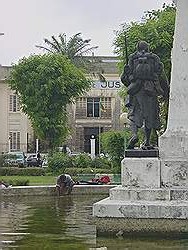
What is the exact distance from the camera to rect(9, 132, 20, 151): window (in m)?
64.1

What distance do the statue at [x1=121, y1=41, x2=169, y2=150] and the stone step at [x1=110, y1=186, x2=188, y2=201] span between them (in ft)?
3.16

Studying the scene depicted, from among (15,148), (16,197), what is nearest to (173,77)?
(16,197)

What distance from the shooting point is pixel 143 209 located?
1091 centimetres

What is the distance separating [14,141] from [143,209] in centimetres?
5434

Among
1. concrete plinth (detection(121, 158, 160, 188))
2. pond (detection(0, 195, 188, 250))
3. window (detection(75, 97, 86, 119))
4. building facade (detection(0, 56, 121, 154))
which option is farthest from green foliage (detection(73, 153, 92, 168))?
window (detection(75, 97, 86, 119))

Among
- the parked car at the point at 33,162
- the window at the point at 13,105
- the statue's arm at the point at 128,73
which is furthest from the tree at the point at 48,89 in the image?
the statue's arm at the point at 128,73

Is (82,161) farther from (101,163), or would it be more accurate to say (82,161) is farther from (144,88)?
(144,88)

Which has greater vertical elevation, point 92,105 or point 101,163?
point 92,105

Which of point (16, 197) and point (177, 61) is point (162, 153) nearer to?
point (177, 61)

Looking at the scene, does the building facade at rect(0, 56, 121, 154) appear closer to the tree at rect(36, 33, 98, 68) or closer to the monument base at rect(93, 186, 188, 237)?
the tree at rect(36, 33, 98, 68)

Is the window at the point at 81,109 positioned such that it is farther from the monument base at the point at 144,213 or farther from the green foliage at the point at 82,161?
the monument base at the point at 144,213

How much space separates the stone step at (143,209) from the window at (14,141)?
174ft

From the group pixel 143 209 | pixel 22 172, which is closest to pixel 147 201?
pixel 143 209

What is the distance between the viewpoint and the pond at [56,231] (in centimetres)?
1005
